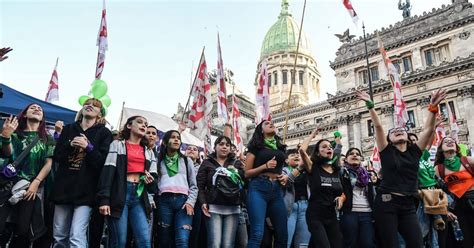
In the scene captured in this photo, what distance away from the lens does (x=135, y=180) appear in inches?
191

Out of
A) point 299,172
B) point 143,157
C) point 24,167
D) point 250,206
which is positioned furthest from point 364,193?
point 24,167

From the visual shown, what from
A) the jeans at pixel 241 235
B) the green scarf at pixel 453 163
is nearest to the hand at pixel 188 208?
the jeans at pixel 241 235

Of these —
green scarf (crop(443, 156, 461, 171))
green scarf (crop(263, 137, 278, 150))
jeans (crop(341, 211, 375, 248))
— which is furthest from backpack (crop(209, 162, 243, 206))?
green scarf (crop(443, 156, 461, 171))

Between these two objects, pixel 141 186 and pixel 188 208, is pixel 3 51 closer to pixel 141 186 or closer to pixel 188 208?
pixel 141 186

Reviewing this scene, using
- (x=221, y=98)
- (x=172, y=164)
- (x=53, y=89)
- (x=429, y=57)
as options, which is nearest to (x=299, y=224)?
(x=172, y=164)

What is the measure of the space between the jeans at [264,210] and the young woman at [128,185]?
142cm

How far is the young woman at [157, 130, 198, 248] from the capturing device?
5.35 m

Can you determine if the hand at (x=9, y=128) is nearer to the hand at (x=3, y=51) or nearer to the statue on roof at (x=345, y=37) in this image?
the hand at (x=3, y=51)

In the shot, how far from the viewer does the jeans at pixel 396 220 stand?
4.66 metres

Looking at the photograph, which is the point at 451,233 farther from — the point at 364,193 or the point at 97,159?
the point at 97,159

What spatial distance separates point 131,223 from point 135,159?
82 cm

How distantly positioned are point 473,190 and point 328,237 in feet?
9.51

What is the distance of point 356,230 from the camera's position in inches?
241

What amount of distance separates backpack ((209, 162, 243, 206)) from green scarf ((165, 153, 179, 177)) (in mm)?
629
